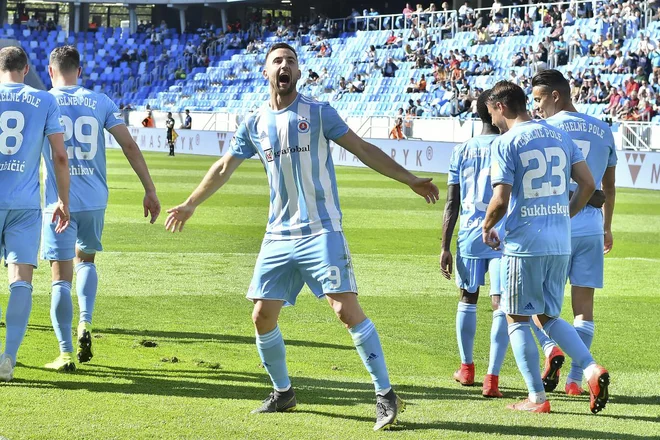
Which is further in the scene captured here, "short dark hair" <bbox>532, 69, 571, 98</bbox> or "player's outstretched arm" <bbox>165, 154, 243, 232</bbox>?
"short dark hair" <bbox>532, 69, 571, 98</bbox>

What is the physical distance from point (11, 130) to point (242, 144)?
5.40ft

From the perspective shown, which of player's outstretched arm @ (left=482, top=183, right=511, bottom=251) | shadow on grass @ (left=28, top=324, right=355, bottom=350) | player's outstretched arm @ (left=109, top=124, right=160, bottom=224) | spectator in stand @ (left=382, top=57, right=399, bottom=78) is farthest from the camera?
spectator in stand @ (left=382, top=57, right=399, bottom=78)

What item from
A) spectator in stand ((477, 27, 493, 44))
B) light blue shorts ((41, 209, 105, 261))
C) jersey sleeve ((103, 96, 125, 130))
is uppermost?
spectator in stand ((477, 27, 493, 44))

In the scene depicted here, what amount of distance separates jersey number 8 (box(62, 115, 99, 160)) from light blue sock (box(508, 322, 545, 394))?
3.29 m

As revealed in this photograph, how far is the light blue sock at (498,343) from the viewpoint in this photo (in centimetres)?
705

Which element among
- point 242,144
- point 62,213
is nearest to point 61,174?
point 62,213

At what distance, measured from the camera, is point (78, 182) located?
25.5ft

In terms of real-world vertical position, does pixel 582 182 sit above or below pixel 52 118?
below

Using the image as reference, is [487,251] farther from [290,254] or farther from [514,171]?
[290,254]

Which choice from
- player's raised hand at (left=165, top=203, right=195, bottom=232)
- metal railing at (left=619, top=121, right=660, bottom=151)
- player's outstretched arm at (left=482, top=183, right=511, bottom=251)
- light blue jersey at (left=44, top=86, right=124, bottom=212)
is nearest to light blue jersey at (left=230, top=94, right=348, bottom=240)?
player's raised hand at (left=165, top=203, right=195, bottom=232)

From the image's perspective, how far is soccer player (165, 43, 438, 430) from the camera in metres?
6.03

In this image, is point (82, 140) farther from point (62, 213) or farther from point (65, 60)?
point (62, 213)

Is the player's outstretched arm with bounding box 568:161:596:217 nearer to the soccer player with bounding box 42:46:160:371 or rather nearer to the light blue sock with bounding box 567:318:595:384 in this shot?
the light blue sock with bounding box 567:318:595:384

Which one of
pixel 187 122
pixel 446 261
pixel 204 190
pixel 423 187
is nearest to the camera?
pixel 423 187
